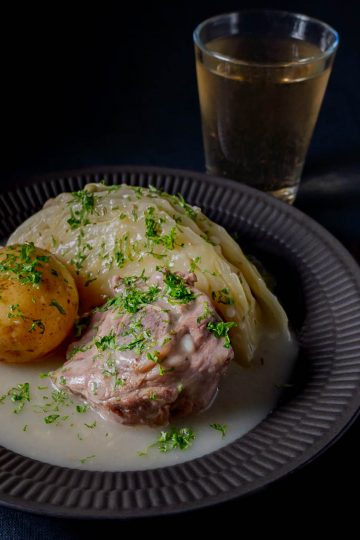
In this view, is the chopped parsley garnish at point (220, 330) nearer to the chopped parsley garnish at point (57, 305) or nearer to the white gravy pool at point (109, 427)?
the white gravy pool at point (109, 427)

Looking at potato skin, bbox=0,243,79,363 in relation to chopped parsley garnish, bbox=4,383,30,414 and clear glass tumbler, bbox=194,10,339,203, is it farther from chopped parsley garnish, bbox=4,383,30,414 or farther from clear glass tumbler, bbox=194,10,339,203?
clear glass tumbler, bbox=194,10,339,203

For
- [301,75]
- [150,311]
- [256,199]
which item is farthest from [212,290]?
[301,75]

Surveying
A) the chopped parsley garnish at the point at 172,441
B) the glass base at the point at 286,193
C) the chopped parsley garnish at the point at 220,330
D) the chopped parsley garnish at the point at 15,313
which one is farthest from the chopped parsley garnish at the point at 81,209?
the glass base at the point at 286,193

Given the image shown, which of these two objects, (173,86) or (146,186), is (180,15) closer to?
(173,86)

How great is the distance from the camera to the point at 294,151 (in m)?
5.12

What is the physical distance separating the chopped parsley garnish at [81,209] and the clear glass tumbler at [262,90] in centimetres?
124

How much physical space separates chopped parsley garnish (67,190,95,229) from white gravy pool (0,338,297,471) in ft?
2.36

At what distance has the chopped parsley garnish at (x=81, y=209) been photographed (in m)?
4.06

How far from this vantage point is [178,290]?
346 centimetres

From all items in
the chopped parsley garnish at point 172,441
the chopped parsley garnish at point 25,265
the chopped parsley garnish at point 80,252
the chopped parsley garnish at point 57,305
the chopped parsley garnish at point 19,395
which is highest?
the chopped parsley garnish at point 25,265

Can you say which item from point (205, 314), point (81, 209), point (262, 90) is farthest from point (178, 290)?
point (262, 90)

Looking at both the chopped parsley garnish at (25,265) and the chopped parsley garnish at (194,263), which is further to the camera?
the chopped parsley garnish at (194,263)

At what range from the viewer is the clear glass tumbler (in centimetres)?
477

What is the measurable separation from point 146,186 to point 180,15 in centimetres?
239
